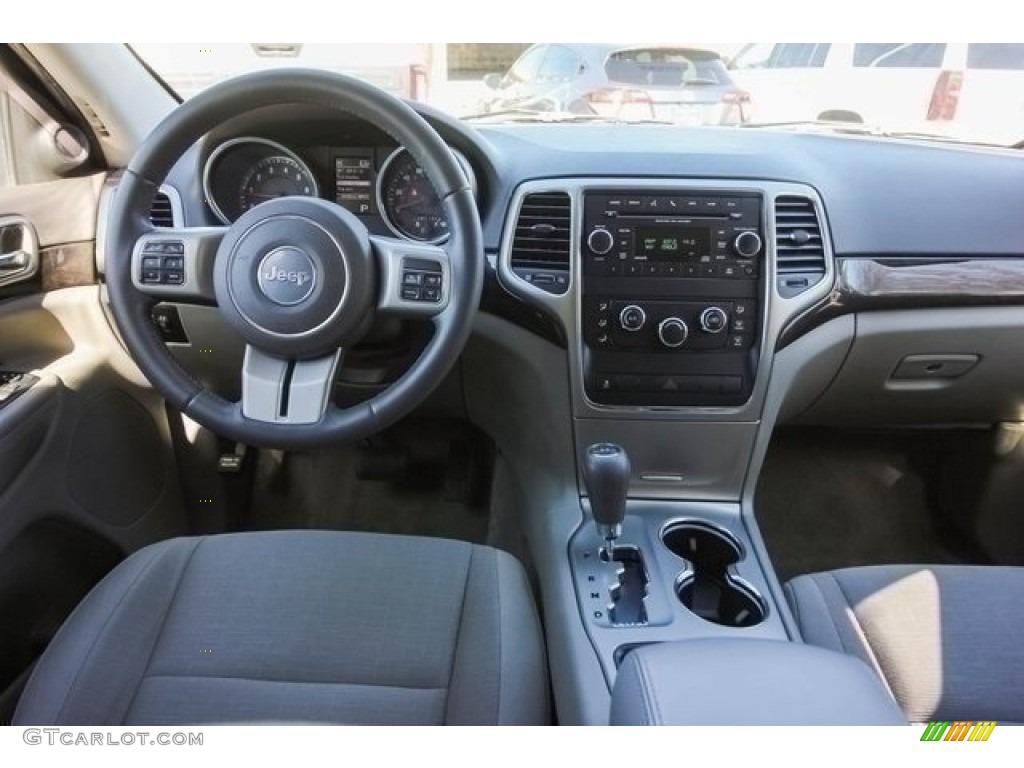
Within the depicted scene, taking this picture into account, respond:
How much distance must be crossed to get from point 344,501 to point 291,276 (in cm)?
110

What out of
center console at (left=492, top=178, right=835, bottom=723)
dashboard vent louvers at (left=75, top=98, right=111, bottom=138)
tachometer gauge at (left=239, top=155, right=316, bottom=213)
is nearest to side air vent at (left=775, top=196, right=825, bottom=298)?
center console at (left=492, top=178, right=835, bottom=723)

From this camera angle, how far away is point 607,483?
1.42 meters

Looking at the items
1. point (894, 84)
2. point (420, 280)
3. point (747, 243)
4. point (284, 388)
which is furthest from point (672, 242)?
point (284, 388)

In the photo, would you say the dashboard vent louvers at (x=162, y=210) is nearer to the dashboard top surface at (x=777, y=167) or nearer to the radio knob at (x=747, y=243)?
the dashboard top surface at (x=777, y=167)

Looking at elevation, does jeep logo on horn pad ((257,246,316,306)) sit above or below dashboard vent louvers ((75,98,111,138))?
below

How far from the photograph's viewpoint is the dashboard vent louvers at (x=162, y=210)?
1.49m

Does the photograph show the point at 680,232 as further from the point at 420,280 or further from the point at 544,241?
the point at 420,280

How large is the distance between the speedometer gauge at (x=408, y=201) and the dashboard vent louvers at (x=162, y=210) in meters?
0.38

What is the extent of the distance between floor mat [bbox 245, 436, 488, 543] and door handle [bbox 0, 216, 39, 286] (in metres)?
0.76

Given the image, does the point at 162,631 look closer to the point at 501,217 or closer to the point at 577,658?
the point at 577,658

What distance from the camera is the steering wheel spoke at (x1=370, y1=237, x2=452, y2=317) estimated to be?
1.24 meters

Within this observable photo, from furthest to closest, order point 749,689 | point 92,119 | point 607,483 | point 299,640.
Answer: point 92,119 → point 607,483 → point 299,640 → point 749,689

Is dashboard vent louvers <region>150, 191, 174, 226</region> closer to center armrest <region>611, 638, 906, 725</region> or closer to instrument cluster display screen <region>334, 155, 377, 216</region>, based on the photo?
instrument cluster display screen <region>334, 155, 377, 216</region>

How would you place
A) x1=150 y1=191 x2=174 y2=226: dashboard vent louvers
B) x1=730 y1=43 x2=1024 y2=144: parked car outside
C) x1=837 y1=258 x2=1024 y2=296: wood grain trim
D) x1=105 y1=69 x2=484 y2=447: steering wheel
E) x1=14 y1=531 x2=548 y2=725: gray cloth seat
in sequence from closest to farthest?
x1=14 y1=531 x2=548 y2=725: gray cloth seat, x1=105 y1=69 x2=484 y2=447: steering wheel, x1=730 y1=43 x2=1024 y2=144: parked car outside, x1=150 y1=191 x2=174 y2=226: dashboard vent louvers, x1=837 y1=258 x2=1024 y2=296: wood grain trim
